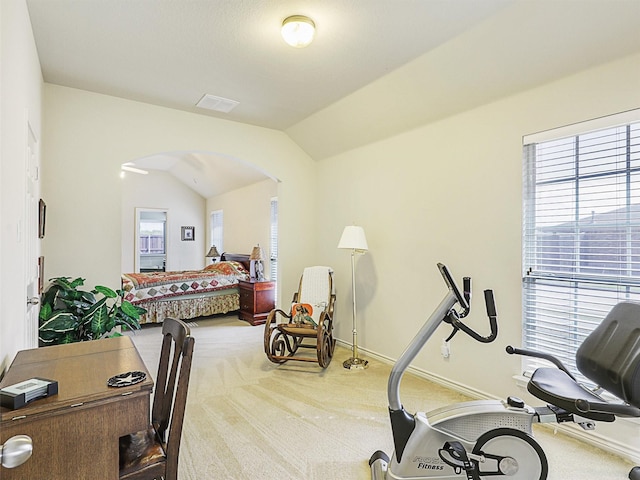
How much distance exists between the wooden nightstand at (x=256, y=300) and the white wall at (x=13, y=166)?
12.2 feet

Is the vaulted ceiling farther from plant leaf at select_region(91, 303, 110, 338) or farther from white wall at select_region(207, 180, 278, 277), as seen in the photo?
white wall at select_region(207, 180, 278, 277)

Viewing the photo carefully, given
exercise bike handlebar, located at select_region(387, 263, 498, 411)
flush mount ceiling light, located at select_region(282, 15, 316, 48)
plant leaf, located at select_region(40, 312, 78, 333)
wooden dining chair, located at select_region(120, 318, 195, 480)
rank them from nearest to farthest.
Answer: wooden dining chair, located at select_region(120, 318, 195, 480), exercise bike handlebar, located at select_region(387, 263, 498, 411), flush mount ceiling light, located at select_region(282, 15, 316, 48), plant leaf, located at select_region(40, 312, 78, 333)

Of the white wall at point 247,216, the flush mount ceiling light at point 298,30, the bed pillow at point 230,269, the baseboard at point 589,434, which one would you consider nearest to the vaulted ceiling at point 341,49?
the flush mount ceiling light at point 298,30

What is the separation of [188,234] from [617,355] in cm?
878

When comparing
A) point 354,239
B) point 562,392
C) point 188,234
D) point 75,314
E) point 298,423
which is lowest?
point 298,423

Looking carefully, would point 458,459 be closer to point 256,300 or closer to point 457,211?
point 457,211

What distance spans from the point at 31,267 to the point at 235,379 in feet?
6.23

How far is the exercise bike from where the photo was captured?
1.76 m

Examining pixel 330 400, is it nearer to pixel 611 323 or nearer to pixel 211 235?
pixel 611 323

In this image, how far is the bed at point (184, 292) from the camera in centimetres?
544

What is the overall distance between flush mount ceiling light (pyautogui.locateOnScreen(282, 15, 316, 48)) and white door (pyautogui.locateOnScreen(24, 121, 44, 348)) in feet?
5.66

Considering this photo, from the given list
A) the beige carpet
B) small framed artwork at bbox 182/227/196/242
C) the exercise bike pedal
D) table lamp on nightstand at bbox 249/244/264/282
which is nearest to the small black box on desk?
the beige carpet

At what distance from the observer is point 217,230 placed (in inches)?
346

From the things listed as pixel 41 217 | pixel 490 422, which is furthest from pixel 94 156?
pixel 490 422
